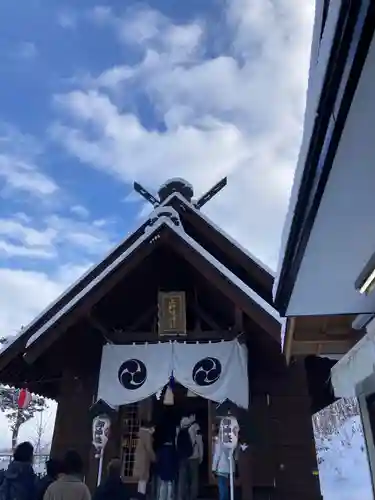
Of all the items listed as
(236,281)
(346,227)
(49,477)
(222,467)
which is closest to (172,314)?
(236,281)

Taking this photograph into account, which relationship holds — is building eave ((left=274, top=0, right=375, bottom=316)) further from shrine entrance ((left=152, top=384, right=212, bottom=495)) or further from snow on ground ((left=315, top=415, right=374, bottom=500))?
snow on ground ((left=315, top=415, right=374, bottom=500))

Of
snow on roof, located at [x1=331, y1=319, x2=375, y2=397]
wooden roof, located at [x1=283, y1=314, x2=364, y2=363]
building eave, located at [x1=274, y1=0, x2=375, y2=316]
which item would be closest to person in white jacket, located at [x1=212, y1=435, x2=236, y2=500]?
wooden roof, located at [x1=283, y1=314, x2=364, y2=363]

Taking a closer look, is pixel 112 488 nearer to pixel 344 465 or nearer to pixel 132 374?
pixel 132 374

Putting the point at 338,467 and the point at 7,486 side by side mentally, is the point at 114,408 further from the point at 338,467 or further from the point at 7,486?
the point at 338,467

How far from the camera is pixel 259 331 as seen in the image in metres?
8.53

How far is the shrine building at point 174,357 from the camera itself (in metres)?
8.00

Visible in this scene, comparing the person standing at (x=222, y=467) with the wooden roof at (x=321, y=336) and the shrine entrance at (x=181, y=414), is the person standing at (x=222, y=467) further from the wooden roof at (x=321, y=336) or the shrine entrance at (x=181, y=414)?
the wooden roof at (x=321, y=336)

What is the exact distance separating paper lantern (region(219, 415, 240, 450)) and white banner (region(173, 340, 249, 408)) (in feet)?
1.08

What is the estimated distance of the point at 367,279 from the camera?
426cm

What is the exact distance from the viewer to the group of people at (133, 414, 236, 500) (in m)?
7.46

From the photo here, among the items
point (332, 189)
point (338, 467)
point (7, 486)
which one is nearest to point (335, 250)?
point (332, 189)

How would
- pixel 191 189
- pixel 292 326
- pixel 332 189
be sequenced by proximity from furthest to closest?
pixel 191 189 → pixel 292 326 → pixel 332 189

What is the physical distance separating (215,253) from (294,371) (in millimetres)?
3665

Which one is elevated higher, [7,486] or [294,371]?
[294,371]
